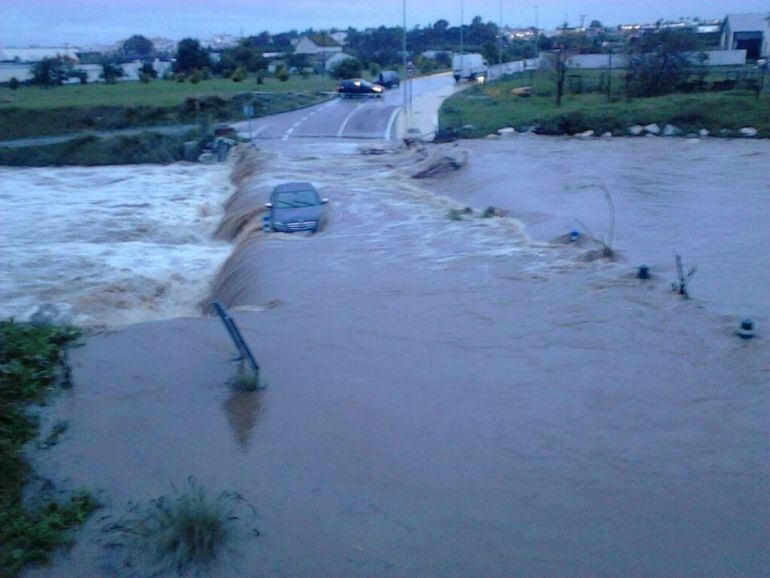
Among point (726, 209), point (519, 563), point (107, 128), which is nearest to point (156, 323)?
point (519, 563)

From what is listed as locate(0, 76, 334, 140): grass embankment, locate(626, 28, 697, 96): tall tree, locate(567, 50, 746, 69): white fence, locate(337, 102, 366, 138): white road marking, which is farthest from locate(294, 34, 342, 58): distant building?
locate(626, 28, 697, 96): tall tree

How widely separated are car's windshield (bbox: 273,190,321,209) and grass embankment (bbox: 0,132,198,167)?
706 inches

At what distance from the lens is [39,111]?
45.9 m

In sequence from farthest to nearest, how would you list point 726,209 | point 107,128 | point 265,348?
point 107,128, point 726,209, point 265,348

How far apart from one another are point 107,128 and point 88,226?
72.0ft

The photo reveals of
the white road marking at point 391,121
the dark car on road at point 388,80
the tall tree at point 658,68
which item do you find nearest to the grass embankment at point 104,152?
the white road marking at point 391,121

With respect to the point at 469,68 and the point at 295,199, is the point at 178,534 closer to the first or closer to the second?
the point at 295,199

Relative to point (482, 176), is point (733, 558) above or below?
above

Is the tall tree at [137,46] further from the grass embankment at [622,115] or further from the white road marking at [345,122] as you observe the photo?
the grass embankment at [622,115]

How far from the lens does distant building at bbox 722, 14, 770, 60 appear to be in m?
66.8

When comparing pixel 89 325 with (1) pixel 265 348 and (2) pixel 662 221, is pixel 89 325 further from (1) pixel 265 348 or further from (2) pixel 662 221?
(2) pixel 662 221

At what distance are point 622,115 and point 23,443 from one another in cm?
3503

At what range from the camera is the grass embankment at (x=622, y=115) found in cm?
3753

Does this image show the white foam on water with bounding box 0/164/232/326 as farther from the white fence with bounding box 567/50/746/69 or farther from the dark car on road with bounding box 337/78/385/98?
the white fence with bounding box 567/50/746/69
